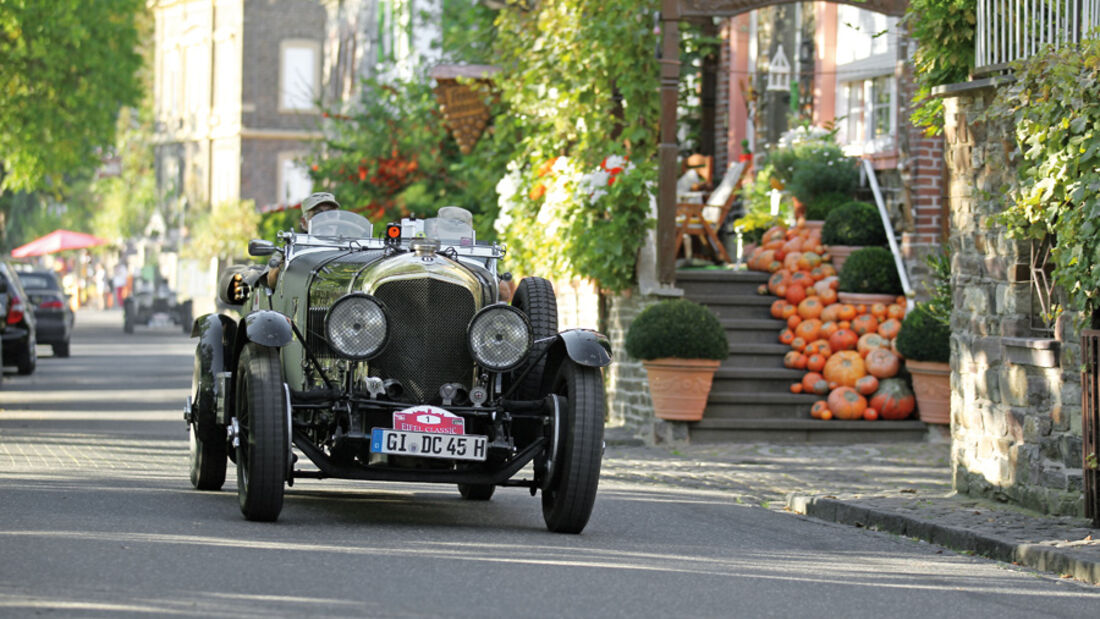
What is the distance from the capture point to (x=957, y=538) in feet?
33.4

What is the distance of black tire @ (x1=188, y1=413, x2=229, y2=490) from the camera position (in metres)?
11.2

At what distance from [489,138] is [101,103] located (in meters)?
8.85

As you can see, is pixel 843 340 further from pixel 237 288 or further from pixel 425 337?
pixel 425 337

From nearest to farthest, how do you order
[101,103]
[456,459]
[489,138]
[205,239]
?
1. [456,459]
2. [489,138]
3. [101,103]
4. [205,239]

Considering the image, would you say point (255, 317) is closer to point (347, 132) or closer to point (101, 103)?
point (347, 132)

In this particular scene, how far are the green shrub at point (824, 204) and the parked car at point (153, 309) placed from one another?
28839mm

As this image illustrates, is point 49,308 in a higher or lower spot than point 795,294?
lower

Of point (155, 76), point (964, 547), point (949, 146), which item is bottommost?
point (964, 547)

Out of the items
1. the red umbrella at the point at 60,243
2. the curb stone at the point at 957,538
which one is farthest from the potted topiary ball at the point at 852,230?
the red umbrella at the point at 60,243

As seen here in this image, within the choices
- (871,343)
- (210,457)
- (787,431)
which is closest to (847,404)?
(787,431)

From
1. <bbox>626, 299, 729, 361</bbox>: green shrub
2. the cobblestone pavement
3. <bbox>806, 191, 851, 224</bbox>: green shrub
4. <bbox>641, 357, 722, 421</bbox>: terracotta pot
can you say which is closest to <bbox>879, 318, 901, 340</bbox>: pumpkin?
the cobblestone pavement

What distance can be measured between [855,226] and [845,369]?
2.35 meters

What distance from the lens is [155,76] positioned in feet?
230

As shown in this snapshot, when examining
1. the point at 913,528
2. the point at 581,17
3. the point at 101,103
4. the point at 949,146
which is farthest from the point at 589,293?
the point at 101,103
